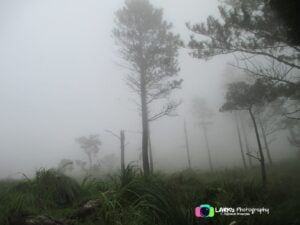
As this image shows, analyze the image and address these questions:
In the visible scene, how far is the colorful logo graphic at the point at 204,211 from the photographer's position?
352 cm

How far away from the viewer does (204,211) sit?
142 inches

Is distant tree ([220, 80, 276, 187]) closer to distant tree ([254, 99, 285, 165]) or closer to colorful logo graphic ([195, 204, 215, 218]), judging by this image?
colorful logo graphic ([195, 204, 215, 218])

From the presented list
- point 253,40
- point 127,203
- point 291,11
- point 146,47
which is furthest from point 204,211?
point 146,47

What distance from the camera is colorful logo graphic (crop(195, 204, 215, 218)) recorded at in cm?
352

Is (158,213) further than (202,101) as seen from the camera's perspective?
No

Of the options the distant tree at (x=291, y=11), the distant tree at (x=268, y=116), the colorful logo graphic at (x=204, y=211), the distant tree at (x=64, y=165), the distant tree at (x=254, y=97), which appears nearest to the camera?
the distant tree at (x=291, y=11)

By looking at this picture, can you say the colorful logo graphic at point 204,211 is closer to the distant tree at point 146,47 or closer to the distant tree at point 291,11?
the distant tree at point 291,11

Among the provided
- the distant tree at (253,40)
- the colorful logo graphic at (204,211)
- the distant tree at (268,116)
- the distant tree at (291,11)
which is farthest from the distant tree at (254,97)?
the distant tree at (268,116)

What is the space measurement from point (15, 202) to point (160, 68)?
10777 millimetres

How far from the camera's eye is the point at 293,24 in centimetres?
355

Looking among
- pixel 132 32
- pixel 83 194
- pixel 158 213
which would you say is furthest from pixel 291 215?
Answer: pixel 132 32

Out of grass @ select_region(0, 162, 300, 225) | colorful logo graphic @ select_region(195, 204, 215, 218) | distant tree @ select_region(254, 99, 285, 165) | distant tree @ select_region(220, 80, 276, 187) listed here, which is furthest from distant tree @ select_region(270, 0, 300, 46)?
distant tree @ select_region(254, 99, 285, 165)

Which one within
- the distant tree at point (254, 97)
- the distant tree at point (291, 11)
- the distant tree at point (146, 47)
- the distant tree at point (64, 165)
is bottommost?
the distant tree at point (64, 165)

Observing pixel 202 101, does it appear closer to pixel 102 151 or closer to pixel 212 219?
pixel 212 219
